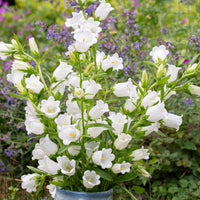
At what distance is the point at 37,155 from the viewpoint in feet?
4.41

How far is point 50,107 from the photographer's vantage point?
48.1 inches

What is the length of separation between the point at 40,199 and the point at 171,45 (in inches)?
56.2

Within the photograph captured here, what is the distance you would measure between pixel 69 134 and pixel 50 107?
129 mm

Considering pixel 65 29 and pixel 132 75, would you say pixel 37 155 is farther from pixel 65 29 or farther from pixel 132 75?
pixel 65 29

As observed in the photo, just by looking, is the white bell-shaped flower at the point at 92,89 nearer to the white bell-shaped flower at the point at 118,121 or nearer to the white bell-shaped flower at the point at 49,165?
the white bell-shaped flower at the point at 118,121

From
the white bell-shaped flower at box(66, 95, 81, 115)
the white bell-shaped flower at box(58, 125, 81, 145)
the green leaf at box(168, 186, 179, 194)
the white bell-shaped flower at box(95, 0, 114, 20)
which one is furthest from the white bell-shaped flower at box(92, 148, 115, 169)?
the green leaf at box(168, 186, 179, 194)

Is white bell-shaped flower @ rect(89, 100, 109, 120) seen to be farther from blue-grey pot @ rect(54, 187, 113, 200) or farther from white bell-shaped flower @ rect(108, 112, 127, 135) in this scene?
blue-grey pot @ rect(54, 187, 113, 200)

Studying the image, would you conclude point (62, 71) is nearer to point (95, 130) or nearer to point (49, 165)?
point (95, 130)

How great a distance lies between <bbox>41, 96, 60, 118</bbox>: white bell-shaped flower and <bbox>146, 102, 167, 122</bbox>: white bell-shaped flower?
0.36 metres

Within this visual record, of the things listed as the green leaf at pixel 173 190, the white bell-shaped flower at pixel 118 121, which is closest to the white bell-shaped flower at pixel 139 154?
the white bell-shaped flower at pixel 118 121

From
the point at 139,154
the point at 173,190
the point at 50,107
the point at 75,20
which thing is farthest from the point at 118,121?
the point at 173,190

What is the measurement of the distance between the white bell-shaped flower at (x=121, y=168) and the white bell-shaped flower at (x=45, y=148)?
26 cm

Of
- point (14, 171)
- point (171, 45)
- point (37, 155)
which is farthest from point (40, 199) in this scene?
point (171, 45)

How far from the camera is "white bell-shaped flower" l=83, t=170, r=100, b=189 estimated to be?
1230mm
